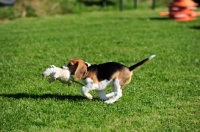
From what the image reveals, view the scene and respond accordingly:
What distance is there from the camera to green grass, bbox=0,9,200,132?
5.54 meters

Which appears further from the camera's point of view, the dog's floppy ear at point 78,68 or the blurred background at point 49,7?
the blurred background at point 49,7

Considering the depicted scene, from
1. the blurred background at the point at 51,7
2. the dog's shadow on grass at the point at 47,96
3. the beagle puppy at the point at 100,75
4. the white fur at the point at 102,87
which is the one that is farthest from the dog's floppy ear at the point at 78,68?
the blurred background at the point at 51,7

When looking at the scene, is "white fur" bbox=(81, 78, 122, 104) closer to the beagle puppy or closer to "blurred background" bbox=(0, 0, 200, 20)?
the beagle puppy

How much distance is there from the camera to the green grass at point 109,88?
18.2 ft

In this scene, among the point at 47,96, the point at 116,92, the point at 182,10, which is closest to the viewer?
the point at 116,92

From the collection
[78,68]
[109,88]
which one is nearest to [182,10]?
[109,88]

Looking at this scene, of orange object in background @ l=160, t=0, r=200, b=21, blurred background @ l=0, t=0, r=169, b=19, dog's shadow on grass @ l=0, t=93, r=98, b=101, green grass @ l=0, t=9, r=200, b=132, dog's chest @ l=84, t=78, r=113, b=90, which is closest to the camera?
green grass @ l=0, t=9, r=200, b=132

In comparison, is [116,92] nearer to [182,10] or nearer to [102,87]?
[102,87]

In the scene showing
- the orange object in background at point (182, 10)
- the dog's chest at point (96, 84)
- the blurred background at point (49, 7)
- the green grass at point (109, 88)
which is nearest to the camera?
the green grass at point (109, 88)

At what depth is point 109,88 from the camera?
741cm

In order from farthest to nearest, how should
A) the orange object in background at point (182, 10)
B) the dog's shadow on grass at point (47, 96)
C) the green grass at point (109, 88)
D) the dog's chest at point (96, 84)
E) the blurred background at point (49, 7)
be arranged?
the blurred background at point (49, 7)
the orange object in background at point (182, 10)
the dog's shadow on grass at point (47, 96)
the dog's chest at point (96, 84)
the green grass at point (109, 88)

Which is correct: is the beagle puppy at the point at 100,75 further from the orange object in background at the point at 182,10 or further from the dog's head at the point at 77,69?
the orange object in background at the point at 182,10

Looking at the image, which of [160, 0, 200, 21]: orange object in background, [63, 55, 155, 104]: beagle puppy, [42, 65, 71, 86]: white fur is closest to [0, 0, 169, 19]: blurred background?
[160, 0, 200, 21]: orange object in background

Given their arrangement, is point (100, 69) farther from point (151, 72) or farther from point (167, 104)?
point (151, 72)
